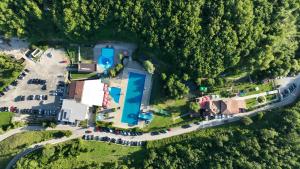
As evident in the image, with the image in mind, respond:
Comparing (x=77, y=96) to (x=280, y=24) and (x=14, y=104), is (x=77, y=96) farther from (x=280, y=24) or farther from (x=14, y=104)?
(x=280, y=24)

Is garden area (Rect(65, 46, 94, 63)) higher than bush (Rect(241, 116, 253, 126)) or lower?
higher

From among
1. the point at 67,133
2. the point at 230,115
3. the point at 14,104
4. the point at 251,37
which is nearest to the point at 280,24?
the point at 251,37

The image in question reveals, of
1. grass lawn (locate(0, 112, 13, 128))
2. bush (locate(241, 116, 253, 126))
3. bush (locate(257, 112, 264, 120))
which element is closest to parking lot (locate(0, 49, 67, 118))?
grass lawn (locate(0, 112, 13, 128))

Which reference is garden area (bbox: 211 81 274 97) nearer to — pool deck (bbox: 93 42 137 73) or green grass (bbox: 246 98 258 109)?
green grass (bbox: 246 98 258 109)

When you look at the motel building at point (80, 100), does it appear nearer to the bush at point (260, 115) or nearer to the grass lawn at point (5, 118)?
the grass lawn at point (5, 118)

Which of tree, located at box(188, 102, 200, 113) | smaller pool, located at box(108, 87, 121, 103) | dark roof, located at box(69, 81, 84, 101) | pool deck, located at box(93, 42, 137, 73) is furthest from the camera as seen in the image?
pool deck, located at box(93, 42, 137, 73)

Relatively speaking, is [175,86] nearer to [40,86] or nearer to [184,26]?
[184,26]
